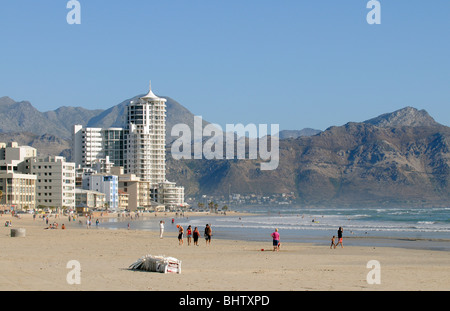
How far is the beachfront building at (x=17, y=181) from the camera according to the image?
145 metres

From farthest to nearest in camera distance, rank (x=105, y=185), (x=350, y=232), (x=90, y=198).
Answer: (x=105, y=185) → (x=90, y=198) → (x=350, y=232)

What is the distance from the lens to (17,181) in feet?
490

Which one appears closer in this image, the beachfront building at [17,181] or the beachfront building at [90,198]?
the beachfront building at [17,181]

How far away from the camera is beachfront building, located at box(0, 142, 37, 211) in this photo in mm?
145125

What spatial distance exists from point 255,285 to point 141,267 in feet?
18.0

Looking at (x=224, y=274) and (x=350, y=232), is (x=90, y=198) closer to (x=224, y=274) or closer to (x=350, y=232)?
(x=350, y=232)

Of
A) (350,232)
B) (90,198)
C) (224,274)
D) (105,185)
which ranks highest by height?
(105,185)

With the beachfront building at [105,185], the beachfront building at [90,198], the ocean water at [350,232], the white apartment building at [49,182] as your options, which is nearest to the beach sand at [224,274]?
the ocean water at [350,232]

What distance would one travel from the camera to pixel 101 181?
632 ft

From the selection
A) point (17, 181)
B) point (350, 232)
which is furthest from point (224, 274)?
point (17, 181)

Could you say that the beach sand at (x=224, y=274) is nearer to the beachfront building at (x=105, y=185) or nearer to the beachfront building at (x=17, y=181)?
the beachfront building at (x=17, y=181)

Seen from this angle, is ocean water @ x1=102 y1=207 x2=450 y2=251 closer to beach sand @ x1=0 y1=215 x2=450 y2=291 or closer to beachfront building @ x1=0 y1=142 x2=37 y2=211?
beach sand @ x1=0 y1=215 x2=450 y2=291

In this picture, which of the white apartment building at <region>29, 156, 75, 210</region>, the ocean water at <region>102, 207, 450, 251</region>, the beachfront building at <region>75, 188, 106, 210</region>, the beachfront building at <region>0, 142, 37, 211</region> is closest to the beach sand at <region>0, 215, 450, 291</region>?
the ocean water at <region>102, 207, 450, 251</region>
